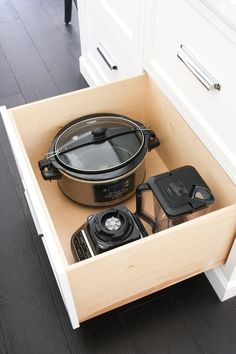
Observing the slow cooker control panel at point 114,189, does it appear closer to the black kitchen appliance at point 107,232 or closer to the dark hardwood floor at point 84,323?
the black kitchen appliance at point 107,232

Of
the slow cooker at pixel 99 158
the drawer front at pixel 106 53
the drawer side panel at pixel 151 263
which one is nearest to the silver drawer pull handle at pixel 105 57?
the drawer front at pixel 106 53

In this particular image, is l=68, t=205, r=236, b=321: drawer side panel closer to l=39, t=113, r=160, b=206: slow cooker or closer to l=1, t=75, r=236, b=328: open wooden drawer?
l=1, t=75, r=236, b=328: open wooden drawer

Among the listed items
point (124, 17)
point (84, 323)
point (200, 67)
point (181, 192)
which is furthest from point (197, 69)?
point (84, 323)

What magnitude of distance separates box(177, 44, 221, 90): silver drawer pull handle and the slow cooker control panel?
0.29 meters

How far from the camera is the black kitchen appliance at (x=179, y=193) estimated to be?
780 mm

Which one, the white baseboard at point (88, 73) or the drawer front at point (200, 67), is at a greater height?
the white baseboard at point (88, 73)

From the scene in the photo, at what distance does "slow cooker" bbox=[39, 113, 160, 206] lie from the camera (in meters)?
0.90

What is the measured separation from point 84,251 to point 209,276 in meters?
0.39

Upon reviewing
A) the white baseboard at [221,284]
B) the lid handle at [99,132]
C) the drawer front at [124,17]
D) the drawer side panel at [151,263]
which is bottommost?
the white baseboard at [221,284]

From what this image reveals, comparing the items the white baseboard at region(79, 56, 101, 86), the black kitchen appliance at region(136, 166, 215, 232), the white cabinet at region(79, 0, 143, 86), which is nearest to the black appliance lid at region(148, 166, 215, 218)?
the black kitchen appliance at region(136, 166, 215, 232)

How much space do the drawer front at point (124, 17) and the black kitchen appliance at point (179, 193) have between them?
37 cm

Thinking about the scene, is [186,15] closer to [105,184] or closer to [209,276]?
[105,184]

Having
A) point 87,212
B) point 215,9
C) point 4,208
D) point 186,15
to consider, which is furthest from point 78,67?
point 215,9

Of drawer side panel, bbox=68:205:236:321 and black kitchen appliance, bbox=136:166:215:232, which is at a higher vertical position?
black kitchen appliance, bbox=136:166:215:232
